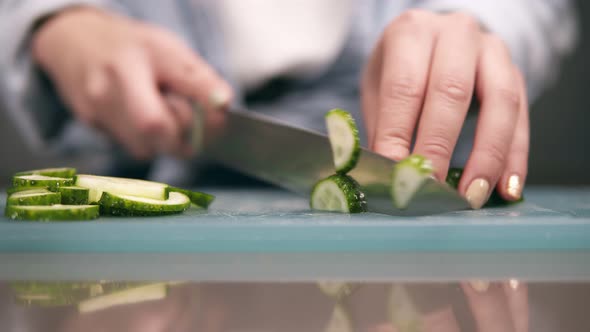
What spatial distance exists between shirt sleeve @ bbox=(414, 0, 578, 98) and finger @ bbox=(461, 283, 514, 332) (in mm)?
1656

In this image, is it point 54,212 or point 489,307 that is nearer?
point 489,307

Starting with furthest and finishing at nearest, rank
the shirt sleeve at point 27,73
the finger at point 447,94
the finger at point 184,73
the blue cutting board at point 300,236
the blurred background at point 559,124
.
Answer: the blurred background at point 559,124
the shirt sleeve at point 27,73
the finger at point 184,73
the finger at point 447,94
the blue cutting board at point 300,236

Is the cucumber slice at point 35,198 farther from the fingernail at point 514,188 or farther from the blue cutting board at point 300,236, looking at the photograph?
the fingernail at point 514,188

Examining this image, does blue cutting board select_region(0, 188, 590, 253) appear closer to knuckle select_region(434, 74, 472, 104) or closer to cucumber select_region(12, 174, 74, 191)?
cucumber select_region(12, 174, 74, 191)

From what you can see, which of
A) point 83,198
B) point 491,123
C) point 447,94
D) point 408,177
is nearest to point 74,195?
point 83,198

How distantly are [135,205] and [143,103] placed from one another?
1.07m

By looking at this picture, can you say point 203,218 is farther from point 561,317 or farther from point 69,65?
point 69,65

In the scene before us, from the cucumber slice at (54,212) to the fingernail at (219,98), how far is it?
3.47 ft

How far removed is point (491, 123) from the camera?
197cm

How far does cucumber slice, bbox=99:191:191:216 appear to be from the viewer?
5.61 ft

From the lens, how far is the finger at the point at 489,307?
94 cm

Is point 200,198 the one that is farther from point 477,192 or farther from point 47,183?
point 477,192

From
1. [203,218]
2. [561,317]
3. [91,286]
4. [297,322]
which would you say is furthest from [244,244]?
[561,317]

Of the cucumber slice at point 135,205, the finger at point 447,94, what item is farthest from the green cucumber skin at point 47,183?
the finger at point 447,94
